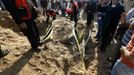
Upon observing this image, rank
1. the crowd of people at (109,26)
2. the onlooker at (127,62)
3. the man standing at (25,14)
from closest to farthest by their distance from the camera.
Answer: the onlooker at (127,62), the crowd of people at (109,26), the man standing at (25,14)

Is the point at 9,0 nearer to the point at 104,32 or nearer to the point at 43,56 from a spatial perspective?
the point at 43,56

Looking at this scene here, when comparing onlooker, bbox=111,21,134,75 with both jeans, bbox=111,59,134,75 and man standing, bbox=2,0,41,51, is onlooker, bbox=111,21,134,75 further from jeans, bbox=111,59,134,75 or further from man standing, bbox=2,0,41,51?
man standing, bbox=2,0,41,51

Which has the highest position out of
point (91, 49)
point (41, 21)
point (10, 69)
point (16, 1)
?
point (16, 1)

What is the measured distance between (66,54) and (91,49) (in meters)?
1.56

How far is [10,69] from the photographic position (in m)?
5.05

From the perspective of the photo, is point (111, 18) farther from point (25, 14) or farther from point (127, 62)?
point (127, 62)

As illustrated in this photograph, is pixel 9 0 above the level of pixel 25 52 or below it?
above

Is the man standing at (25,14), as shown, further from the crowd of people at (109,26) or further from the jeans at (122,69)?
the jeans at (122,69)

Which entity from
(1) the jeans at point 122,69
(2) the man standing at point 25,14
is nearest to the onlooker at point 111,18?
(2) the man standing at point 25,14

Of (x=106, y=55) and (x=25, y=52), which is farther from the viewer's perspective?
(x=106, y=55)

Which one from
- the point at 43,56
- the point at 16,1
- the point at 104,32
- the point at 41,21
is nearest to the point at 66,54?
the point at 43,56

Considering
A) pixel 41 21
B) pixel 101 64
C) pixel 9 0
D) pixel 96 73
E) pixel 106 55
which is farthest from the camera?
pixel 41 21

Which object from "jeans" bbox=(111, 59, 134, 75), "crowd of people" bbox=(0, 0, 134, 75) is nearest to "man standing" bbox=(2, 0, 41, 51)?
"crowd of people" bbox=(0, 0, 134, 75)

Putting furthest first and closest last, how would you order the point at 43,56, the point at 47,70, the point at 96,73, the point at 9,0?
1. the point at 96,73
2. the point at 43,56
3. the point at 47,70
4. the point at 9,0
